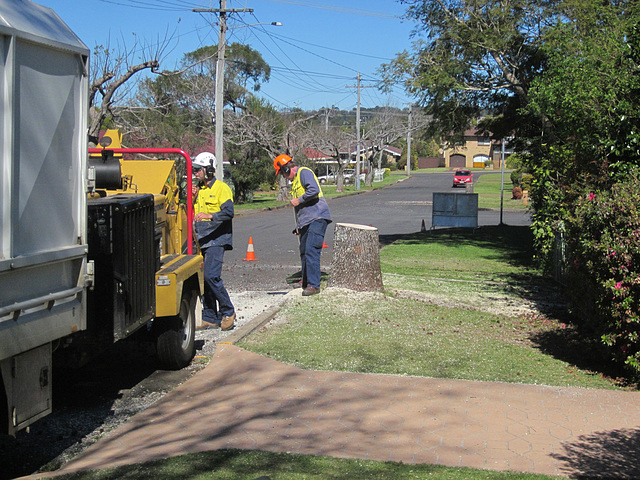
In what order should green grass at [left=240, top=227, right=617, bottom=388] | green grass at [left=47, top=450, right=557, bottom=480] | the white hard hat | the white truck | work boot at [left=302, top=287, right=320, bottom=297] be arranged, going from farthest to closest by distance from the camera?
work boot at [left=302, top=287, right=320, bottom=297], the white hard hat, green grass at [left=240, top=227, right=617, bottom=388], green grass at [left=47, top=450, right=557, bottom=480], the white truck

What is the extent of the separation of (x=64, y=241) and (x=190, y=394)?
2.16 meters

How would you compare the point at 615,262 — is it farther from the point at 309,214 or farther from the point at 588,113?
the point at 309,214

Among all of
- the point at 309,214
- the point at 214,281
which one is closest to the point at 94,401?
the point at 214,281

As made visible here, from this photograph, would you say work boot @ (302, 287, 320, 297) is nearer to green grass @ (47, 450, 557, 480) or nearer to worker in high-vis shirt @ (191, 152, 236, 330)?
worker in high-vis shirt @ (191, 152, 236, 330)

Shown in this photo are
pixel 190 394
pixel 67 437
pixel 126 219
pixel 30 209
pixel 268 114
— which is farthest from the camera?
pixel 268 114

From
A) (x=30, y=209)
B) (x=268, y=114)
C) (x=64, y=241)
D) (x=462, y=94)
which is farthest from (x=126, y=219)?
(x=268, y=114)

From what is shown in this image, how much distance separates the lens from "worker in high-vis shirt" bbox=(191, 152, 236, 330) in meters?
8.16

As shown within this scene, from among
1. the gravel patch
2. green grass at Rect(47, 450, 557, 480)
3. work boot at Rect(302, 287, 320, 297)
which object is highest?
work boot at Rect(302, 287, 320, 297)

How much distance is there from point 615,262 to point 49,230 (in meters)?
4.72

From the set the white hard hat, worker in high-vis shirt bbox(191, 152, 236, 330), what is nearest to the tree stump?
worker in high-vis shirt bbox(191, 152, 236, 330)

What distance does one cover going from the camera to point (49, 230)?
4.28 metres

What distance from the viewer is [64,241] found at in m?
4.45

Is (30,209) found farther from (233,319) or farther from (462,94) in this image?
(462,94)

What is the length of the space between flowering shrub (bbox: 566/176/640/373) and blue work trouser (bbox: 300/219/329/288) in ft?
12.8
